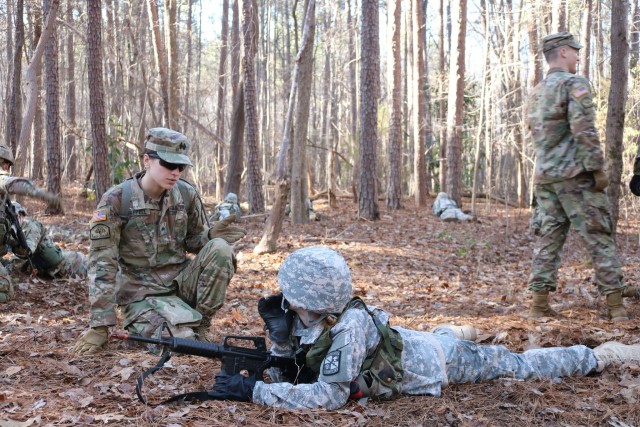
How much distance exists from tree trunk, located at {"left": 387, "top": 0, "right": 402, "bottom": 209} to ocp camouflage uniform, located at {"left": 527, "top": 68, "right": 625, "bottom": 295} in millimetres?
11110

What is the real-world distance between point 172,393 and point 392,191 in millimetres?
13424

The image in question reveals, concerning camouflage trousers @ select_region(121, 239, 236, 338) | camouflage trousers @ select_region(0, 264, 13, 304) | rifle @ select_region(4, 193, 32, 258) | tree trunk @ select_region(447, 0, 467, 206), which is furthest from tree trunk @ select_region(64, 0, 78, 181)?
camouflage trousers @ select_region(121, 239, 236, 338)

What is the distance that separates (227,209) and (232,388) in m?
9.64

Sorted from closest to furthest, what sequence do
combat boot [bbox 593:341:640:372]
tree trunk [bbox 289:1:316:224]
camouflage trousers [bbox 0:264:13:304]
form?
combat boot [bbox 593:341:640:372], camouflage trousers [bbox 0:264:13:304], tree trunk [bbox 289:1:316:224]

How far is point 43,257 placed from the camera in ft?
21.7

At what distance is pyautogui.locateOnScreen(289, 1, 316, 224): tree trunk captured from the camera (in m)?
10.2

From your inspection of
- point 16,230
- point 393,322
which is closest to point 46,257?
point 16,230

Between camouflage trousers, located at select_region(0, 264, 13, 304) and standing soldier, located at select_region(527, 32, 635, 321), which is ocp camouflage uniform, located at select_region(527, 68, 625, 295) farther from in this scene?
camouflage trousers, located at select_region(0, 264, 13, 304)

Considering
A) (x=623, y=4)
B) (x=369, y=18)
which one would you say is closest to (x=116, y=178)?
(x=369, y=18)

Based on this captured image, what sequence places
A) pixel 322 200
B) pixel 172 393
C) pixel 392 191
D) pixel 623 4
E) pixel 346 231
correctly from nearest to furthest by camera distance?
pixel 172 393
pixel 623 4
pixel 346 231
pixel 392 191
pixel 322 200

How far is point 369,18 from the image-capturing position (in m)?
12.7

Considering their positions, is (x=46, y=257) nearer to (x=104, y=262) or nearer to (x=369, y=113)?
(x=104, y=262)

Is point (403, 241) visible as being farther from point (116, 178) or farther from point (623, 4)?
point (116, 178)

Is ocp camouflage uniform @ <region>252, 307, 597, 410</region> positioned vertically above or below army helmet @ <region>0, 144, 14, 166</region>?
below
